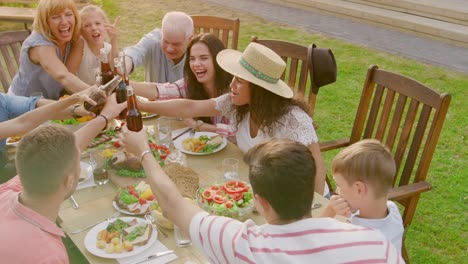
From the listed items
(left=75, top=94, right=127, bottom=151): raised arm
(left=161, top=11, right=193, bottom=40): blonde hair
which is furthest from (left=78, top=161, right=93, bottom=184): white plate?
(left=161, top=11, right=193, bottom=40): blonde hair

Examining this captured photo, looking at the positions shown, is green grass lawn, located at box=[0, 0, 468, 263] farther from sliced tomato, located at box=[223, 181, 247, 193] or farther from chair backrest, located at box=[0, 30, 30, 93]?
chair backrest, located at box=[0, 30, 30, 93]

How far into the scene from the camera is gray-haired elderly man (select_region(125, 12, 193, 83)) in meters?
4.61

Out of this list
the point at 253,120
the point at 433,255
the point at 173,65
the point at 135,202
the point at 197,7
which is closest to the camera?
the point at 135,202

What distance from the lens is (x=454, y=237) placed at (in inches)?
171

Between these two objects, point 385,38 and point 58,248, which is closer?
point 58,248

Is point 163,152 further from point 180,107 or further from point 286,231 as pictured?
point 286,231

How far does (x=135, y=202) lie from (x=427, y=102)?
2.03 metres

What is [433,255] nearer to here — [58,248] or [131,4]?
[58,248]

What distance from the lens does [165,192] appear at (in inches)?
90.6

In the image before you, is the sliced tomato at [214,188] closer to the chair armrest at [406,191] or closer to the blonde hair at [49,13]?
the chair armrest at [406,191]

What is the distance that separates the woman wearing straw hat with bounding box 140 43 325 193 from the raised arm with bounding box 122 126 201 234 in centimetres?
102

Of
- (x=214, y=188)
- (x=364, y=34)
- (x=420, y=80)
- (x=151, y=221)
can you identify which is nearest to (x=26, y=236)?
(x=151, y=221)

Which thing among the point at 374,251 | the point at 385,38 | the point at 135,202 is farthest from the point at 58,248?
the point at 385,38

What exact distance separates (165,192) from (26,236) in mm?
607
